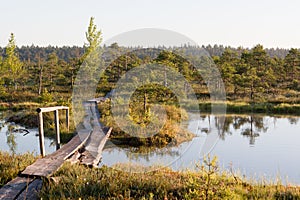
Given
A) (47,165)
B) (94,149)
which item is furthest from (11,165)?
(94,149)

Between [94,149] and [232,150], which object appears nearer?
[94,149]

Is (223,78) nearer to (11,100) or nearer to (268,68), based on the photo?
(268,68)

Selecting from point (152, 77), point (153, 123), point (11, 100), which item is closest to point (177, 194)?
point (153, 123)

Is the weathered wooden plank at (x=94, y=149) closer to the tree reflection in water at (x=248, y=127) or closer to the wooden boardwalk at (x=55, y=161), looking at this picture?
the wooden boardwalk at (x=55, y=161)

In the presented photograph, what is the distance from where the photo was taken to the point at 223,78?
29391mm

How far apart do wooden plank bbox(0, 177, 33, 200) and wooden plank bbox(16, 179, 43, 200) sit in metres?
0.07

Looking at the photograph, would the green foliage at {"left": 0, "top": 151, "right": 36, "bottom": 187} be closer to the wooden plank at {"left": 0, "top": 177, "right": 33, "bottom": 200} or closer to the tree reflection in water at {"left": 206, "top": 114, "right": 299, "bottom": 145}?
the wooden plank at {"left": 0, "top": 177, "right": 33, "bottom": 200}

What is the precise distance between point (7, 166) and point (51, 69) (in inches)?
1213

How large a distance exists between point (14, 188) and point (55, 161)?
4.23ft

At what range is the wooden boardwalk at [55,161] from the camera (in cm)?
418

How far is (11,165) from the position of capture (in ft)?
17.3

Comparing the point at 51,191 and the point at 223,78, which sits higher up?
the point at 223,78

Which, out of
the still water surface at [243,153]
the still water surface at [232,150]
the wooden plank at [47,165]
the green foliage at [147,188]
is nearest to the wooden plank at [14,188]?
the wooden plank at [47,165]

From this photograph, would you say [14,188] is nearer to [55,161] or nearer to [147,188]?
[55,161]
